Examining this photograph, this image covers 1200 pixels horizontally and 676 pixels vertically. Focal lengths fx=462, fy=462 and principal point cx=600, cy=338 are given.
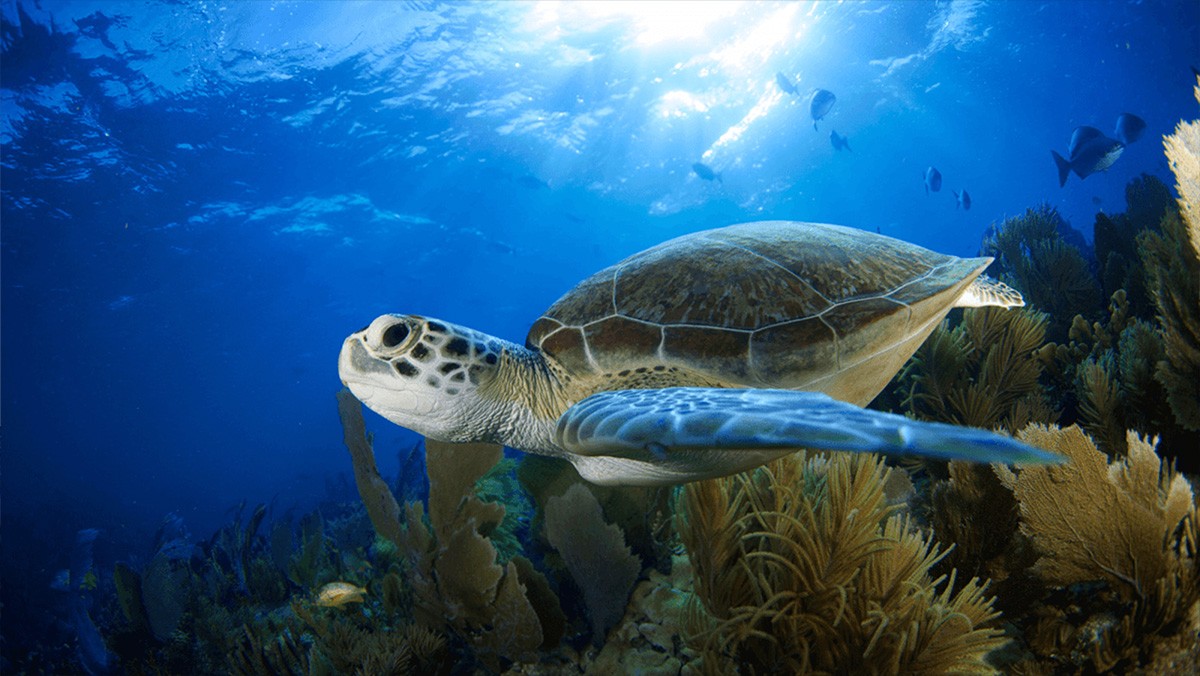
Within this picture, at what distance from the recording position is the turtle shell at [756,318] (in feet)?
6.40

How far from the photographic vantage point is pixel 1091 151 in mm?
6910

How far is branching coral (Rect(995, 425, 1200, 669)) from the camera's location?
1123mm

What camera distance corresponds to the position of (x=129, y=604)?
430cm

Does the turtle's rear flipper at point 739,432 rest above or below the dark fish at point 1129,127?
below

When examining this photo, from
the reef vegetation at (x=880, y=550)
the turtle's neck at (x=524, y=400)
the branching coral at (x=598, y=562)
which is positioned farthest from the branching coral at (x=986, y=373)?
the turtle's neck at (x=524, y=400)

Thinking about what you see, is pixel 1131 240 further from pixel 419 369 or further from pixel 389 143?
pixel 389 143

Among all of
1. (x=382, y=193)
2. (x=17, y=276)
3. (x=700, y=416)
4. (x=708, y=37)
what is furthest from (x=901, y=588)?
(x=17, y=276)

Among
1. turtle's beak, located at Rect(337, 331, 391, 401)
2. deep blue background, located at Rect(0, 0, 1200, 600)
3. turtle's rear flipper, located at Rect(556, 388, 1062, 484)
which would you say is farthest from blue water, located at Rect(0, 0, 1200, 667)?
turtle's rear flipper, located at Rect(556, 388, 1062, 484)

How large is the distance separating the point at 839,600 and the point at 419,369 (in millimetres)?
1700

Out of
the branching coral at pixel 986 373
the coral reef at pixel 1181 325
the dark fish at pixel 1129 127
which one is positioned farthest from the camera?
the dark fish at pixel 1129 127

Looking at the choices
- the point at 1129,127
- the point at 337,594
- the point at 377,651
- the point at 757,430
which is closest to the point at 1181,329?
the point at 757,430

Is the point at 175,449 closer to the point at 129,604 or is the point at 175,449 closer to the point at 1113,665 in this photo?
the point at 129,604

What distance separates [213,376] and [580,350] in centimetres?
4584

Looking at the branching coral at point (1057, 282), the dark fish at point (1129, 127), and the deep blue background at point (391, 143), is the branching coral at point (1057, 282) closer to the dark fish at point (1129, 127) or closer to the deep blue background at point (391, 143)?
the dark fish at point (1129, 127)
